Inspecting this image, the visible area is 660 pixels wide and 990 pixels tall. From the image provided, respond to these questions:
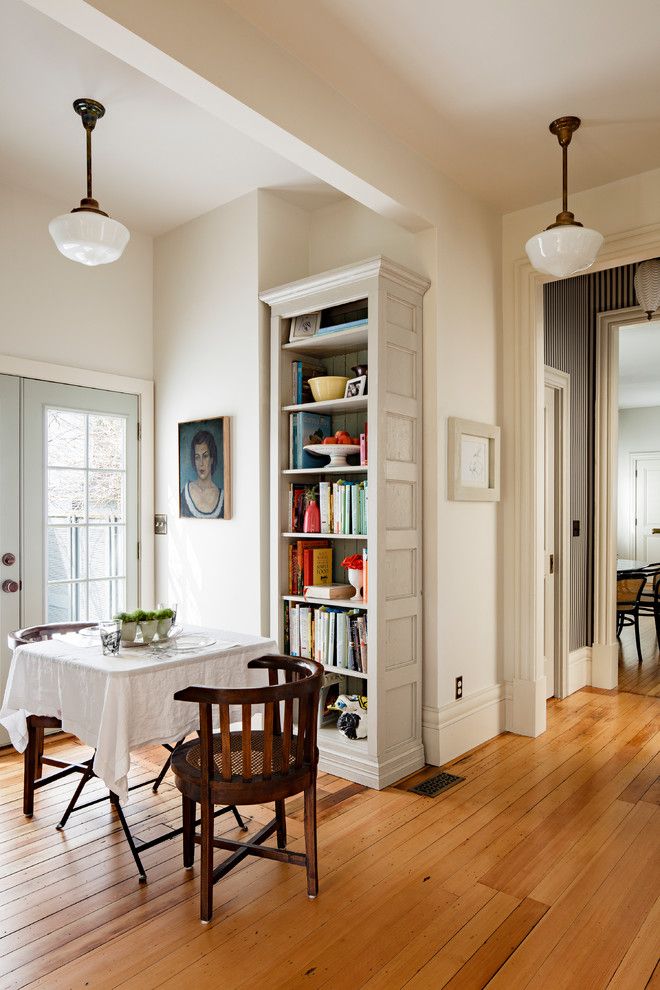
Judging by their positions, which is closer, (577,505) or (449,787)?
(449,787)

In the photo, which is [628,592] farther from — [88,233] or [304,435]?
[88,233]

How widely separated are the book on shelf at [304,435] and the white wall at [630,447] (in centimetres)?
885

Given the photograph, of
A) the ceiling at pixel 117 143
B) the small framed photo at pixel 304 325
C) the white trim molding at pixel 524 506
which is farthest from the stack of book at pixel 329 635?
the ceiling at pixel 117 143

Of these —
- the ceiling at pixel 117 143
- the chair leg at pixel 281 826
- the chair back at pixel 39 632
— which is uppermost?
the ceiling at pixel 117 143

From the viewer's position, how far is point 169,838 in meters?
2.62

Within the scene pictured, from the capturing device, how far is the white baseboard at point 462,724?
3547mm

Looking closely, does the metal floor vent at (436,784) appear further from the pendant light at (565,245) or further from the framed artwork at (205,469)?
the pendant light at (565,245)

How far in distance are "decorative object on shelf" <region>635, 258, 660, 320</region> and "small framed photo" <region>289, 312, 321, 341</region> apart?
2347 millimetres

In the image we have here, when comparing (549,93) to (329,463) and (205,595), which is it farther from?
(205,595)

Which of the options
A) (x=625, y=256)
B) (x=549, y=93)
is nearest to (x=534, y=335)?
(x=625, y=256)

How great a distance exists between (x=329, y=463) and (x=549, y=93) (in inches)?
77.0

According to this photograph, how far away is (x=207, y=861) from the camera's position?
2.18 meters

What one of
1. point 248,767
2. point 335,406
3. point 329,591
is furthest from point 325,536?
point 248,767

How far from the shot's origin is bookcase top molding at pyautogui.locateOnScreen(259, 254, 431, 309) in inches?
130
